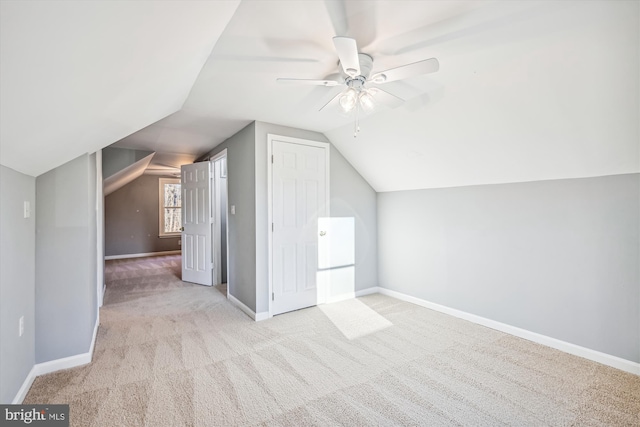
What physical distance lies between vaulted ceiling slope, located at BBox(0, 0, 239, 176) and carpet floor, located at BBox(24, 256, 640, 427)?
64.9 inches

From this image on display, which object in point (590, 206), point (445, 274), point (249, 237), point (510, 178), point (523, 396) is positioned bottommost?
point (523, 396)

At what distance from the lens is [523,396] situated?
Result: 198 centimetres

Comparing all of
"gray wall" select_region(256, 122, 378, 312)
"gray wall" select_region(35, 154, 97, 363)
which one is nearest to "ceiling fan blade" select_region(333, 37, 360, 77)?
"gray wall" select_region(256, 122, 378, 312)

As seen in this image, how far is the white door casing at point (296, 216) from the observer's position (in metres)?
3.53

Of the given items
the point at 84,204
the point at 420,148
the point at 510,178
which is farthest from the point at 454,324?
the point at 84,204

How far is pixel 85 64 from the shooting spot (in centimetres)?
117

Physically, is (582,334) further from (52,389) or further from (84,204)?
(84,204)

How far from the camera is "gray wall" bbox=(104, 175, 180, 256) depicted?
25.6 feet

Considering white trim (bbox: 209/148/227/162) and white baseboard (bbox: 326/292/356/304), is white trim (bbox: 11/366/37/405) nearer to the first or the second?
white baseboard (bbox: 326/292/356/304)

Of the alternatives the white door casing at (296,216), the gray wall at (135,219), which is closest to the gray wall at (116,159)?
the white door casing at (296,216)

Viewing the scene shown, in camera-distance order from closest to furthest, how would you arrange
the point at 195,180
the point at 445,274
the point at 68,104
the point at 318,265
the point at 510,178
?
the point at 68,104
the point at 510,178
the point at 445,274
the point at 318,265
the point at 195,180

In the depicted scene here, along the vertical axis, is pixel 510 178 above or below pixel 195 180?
below

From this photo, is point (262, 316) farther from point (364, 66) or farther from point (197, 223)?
point (364, 66)

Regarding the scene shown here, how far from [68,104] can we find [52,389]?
2006 millimetres
